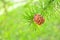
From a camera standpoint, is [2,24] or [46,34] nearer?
[46,34]

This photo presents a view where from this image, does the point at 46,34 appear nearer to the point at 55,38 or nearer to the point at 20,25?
the point at 55,38

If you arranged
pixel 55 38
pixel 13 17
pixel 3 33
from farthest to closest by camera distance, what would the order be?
pixel 13 17 < pixel 3 33 < pixel 55 38

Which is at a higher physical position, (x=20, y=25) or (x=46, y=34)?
(x=20, y=25)

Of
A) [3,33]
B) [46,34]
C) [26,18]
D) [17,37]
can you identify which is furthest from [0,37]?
[26,18]

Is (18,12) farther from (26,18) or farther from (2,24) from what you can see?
(26,18)

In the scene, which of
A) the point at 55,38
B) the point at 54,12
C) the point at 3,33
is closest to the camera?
the point at 54,12

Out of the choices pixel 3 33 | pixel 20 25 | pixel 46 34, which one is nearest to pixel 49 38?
pixel 46 34

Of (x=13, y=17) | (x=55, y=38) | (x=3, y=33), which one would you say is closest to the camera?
(x=55, y=38)

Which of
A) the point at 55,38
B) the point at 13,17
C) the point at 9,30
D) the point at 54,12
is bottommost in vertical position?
the point at 54,12

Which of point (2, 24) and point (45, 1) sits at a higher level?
point (2, 24)

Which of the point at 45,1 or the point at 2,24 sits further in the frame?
the point at 2,24
